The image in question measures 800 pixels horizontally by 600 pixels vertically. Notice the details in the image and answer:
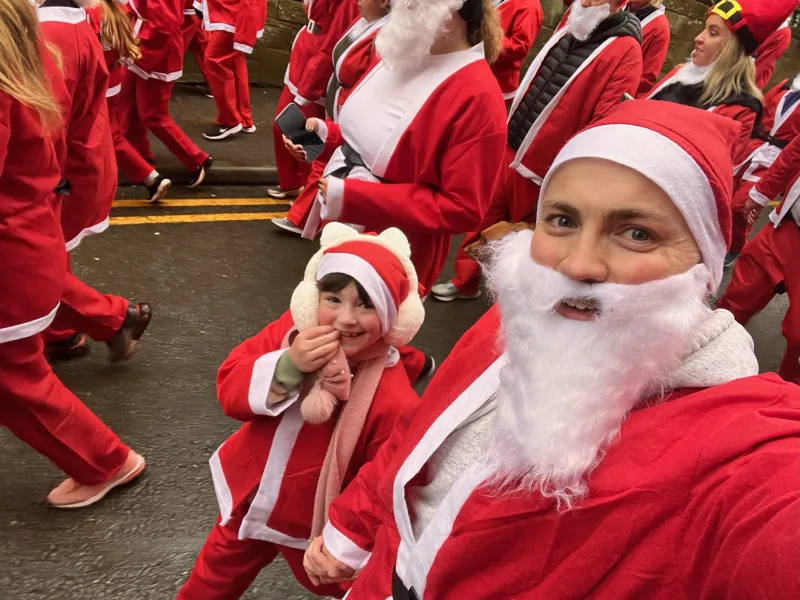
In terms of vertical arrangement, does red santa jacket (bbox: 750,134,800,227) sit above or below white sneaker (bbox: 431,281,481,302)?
above

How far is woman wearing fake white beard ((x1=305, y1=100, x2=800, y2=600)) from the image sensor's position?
94cm

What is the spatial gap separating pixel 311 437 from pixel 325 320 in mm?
327

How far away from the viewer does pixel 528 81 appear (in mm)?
4051

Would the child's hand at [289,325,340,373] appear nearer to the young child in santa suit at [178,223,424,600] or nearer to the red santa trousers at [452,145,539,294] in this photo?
the young child in santa suit at [178,223,424,600]

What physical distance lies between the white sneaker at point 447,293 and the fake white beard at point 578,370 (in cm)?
343

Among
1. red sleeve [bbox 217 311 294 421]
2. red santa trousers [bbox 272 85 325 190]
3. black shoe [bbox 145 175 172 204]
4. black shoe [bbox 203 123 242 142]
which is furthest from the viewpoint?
black shoe [bbox 203 123 242 142]

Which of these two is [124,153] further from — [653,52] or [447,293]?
[653,52]

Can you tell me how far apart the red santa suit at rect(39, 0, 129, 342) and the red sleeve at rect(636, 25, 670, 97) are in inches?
168

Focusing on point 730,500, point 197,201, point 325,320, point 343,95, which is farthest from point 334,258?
point 197,201

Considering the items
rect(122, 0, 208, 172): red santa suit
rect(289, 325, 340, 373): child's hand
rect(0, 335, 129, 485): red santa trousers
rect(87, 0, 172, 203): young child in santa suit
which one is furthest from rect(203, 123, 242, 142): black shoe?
rect(289, 325, 340, 373): child's hand

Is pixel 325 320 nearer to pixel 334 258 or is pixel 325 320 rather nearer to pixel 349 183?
pixel 334 258

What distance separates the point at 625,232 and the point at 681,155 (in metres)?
0.16

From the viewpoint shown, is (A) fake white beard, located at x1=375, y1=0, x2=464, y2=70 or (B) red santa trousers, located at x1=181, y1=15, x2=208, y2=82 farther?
(B) red santa trousers, located at x1=181, y1=15, x2=208, y2=82

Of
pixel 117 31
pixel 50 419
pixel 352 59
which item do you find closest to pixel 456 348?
pixel 50 419
